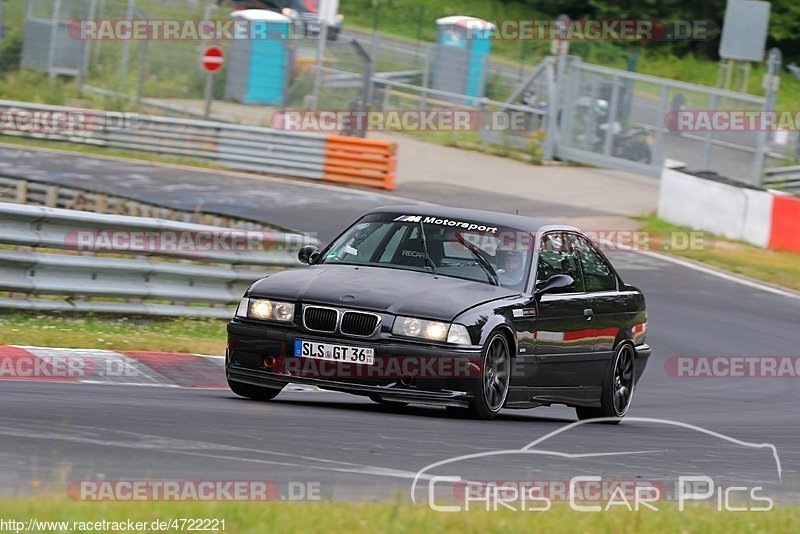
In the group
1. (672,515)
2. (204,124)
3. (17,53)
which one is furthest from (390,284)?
(17,53)

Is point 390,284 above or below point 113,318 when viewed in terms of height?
above

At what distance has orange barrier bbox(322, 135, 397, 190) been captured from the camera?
91.5 ft

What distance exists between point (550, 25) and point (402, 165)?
23.4 meters

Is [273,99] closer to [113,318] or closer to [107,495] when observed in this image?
[113,318]

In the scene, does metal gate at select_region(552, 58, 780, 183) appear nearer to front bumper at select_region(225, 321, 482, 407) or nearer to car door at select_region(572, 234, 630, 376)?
car door at select_region(572, 234, 630, 376)

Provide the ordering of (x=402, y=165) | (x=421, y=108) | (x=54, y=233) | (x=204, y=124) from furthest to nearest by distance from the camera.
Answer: (x=421, y=108), (x=402, y=165), (x=204, y=124), (x=54, y=233)

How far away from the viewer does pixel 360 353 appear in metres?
8.91

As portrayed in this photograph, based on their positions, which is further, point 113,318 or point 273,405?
point 113,318

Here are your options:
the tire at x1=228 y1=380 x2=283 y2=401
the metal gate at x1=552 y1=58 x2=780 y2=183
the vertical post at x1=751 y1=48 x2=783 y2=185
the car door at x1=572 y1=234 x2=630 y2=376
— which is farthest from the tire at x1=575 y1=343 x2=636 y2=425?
the metal gate at x1=552 y1=58 x2=780 y2=183

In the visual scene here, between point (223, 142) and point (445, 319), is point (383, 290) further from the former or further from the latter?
point (223, 142)

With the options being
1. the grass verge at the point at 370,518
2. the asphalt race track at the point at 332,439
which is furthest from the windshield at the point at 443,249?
the grass verge at the point at 370,518

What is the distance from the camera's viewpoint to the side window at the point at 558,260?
1023cm

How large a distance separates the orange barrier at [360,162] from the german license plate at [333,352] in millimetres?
18876

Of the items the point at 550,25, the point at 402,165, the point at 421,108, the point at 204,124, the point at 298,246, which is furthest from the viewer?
the point at 550,25
